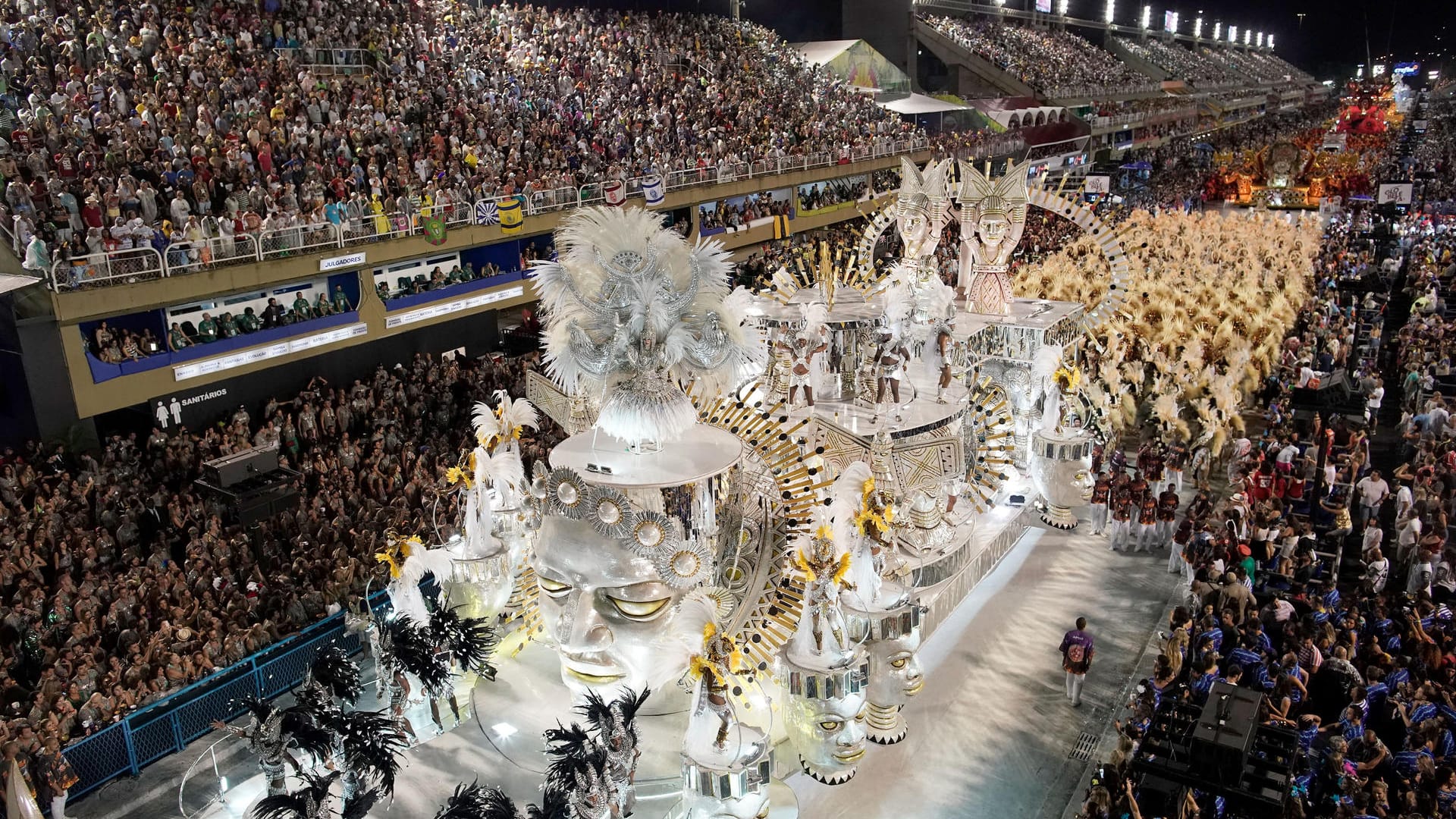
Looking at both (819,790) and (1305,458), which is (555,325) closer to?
(819,790)

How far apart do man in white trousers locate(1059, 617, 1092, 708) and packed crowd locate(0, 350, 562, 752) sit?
7.37 m

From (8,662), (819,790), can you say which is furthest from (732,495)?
(8,662)

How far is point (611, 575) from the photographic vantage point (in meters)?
7.15

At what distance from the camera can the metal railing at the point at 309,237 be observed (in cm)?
1355

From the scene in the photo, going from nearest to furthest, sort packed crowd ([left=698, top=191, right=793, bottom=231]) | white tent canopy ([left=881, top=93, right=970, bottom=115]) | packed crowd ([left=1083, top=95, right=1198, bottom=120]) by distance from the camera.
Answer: packed crowd ([left=698, top=191, right=793, bottom=231]), white tent canopy ([left=881, top=93, right=970, bottom=115]), packed crowd ([left=1083, top=95, right=1198, bottom=120])

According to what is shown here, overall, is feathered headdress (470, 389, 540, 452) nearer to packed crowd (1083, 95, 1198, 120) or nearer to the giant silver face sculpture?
the giant silver face sculpture

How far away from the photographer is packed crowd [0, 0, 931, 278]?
15.3 metres

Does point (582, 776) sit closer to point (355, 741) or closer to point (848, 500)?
point (355, 741)

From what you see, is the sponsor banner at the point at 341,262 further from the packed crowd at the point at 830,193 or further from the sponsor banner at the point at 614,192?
the packed crowd at the point at 830,193

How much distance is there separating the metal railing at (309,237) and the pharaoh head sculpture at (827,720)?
8.97m

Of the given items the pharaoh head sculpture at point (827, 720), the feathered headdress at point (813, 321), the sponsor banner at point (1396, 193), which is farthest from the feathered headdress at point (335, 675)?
the sponsor banner at point (1396, 193)

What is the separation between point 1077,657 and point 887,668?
189 centimetres

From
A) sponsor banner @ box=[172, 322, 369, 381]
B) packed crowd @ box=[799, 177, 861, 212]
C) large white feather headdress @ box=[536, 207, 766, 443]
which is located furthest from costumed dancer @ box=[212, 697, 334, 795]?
packed crowd @ box=[799, 177, 861, 212]

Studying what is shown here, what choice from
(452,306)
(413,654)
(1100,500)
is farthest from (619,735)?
(452,306)
